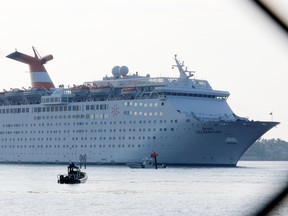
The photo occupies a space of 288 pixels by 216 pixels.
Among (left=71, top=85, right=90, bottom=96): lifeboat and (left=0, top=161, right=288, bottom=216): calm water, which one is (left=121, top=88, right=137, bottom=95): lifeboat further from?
(left=0, top=161, right=288, bottom=216): calm water

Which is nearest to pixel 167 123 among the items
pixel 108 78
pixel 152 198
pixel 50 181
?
pixel 108 78

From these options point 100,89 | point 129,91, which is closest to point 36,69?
point 100,89

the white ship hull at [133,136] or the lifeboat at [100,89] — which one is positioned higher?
the lifeboat at [100,89]

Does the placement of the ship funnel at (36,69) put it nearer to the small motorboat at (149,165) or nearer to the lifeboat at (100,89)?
the lifeboat at (100,89)

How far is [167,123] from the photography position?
366ft

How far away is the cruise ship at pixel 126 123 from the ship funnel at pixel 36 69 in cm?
602

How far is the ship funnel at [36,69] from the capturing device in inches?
5581

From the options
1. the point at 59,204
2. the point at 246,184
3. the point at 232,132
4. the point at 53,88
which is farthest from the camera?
the point at 53,88

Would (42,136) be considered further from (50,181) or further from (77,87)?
(50,181)

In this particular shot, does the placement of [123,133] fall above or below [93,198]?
above

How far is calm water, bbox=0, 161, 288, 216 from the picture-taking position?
60.5 m

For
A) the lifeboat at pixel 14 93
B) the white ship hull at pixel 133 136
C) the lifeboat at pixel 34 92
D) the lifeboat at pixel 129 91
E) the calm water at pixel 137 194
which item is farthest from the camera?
the lifeboat at pixel 14 93

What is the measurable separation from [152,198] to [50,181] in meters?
22.9

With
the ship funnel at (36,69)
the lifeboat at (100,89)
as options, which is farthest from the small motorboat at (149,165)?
the ship funnel at (36,69)
